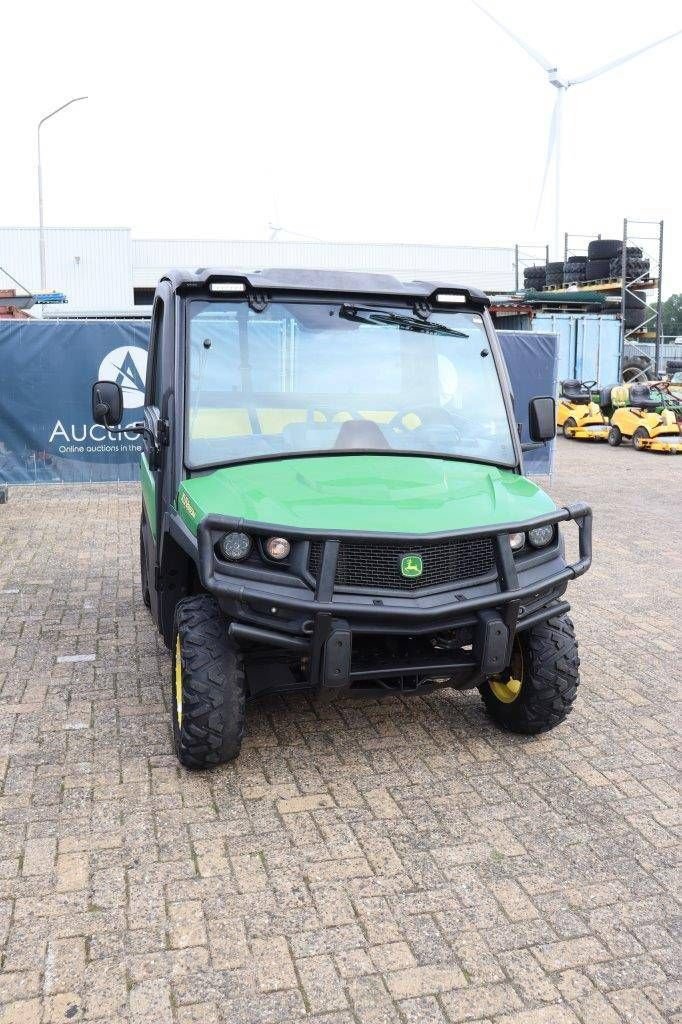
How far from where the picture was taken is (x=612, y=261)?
2997 cm

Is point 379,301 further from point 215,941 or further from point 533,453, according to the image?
point 533,453

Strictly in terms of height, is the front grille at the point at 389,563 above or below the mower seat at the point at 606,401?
below

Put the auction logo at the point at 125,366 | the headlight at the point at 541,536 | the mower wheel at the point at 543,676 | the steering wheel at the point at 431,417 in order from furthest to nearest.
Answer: the auction logo at the point at 125,366
the steering wheel at the point at 431,417
the mower wheel at the point at 543,676
the headlight at the point at 541,536

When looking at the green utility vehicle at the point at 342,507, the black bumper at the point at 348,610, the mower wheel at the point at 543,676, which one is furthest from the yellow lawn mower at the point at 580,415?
the black bumper at the point at 348,610

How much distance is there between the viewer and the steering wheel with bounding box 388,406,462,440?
504 centimetres

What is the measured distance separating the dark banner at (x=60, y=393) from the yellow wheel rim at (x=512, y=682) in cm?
858

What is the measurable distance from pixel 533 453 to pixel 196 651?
11.2 meters

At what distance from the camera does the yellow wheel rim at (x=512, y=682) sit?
4914mm

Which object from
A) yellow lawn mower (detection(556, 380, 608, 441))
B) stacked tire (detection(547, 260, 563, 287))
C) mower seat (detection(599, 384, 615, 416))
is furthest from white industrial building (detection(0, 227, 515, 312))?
mower seat (detection(599, 384, 615, 416))

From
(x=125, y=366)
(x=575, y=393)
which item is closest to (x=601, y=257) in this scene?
(x=575, y=393)

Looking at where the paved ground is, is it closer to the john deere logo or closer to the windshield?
the john deere logo

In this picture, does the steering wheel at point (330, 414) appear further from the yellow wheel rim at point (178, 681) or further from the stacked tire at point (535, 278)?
the stacked tire at point (535, 278)

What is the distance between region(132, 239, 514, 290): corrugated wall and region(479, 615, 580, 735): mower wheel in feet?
136

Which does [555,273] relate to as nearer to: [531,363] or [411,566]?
[531,363]
